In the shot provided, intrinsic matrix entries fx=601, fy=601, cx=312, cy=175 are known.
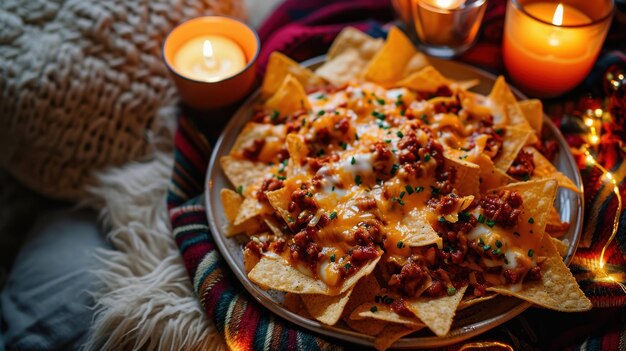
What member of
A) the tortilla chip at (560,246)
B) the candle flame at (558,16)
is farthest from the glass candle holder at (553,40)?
the tortilla chip at (560,246)

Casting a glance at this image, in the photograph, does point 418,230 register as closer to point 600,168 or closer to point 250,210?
point 250,210

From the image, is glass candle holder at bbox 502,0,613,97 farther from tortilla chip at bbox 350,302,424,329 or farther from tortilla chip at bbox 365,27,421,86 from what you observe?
tortilla chip at bbox 350,302,424,329

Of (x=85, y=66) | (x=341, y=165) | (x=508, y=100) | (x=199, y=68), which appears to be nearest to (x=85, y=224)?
(x=85, y=66)

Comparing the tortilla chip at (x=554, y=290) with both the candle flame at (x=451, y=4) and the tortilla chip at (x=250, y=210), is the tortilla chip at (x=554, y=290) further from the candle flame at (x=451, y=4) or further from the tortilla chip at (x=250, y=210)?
the candle flame at (x=451, y=4)

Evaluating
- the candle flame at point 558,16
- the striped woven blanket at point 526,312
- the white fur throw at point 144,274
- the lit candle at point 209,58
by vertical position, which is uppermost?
the candle flame at point 558,16

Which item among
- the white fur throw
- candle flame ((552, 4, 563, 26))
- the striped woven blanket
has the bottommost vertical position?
the white fur throw

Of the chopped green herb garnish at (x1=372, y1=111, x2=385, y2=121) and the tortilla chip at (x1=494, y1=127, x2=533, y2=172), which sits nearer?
the tortilla chip at (x1=494, y1=127, x2=533, y2=172)

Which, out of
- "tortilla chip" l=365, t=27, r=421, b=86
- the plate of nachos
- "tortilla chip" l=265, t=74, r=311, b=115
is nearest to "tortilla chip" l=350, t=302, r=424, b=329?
the plate of nachos

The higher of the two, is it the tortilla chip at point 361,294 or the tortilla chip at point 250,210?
the tortilla chip at point 250,210
